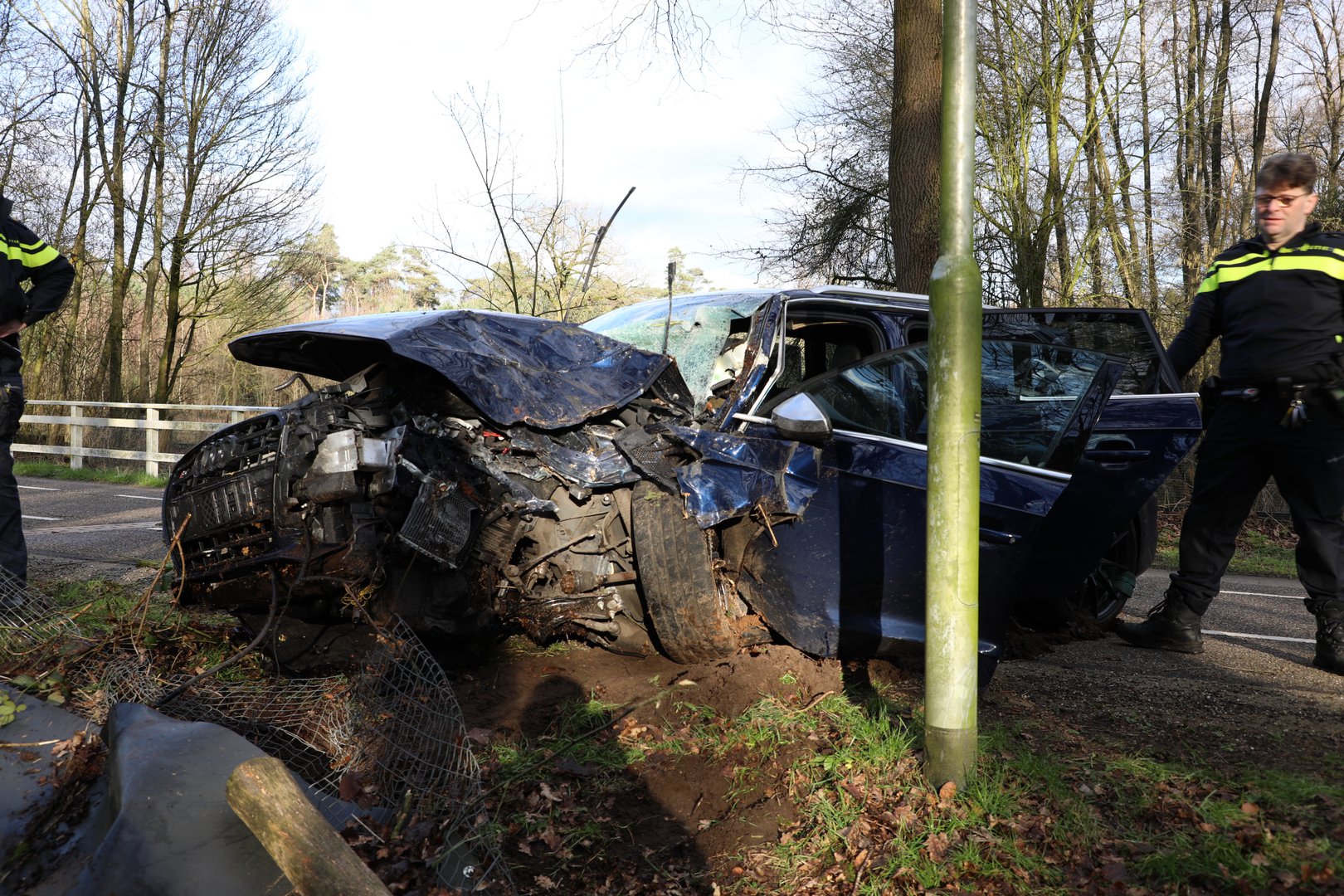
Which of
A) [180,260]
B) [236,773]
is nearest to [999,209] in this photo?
[236,773]

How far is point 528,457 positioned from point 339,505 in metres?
0.78

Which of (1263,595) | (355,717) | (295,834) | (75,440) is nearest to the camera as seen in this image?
(295,834)

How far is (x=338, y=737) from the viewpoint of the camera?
315 cm

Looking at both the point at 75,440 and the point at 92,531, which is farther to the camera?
the point at 75,440

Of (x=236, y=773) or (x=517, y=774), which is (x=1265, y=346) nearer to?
(x=517, y=774)

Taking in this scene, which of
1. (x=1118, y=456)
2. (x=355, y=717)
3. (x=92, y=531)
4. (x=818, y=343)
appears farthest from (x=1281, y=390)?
(x=92, y=531)

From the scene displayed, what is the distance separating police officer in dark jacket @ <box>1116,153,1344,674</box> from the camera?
3.67 metres

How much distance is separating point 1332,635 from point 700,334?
321 cm

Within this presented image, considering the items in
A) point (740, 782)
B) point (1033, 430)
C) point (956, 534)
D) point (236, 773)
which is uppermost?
point (1033, 430)

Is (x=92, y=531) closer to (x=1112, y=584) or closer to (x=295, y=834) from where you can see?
(x=295, y=834)

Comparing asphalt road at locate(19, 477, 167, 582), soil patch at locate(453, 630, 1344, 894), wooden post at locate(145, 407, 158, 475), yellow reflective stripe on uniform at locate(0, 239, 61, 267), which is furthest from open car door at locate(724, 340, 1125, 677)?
wooden post at locate(145, 407, 158, 475)

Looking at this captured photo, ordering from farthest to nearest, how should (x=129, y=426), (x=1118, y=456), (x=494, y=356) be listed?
1. (x=129, y=426)
2. (x=1118, y=456)
3. (x=494, y=356)

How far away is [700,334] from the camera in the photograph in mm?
4664

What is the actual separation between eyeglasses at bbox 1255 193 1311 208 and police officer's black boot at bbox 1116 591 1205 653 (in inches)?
72.6
